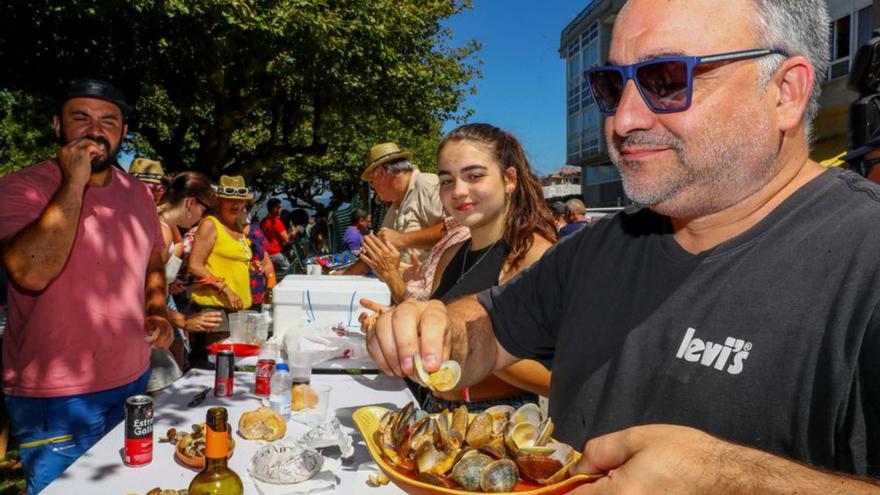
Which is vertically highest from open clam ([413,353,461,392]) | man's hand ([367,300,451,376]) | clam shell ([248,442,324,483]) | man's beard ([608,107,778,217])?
man's beard ([608,107,778,217])

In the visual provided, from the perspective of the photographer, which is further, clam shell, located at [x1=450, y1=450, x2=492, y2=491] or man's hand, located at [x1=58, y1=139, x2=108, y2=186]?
man's hand, located at [x1=58, y1=139, x2=108, y2=186]

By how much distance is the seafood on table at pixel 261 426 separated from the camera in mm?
2535

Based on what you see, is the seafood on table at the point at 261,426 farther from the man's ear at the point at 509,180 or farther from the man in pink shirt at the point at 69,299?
the man's ear at the point at 509,180

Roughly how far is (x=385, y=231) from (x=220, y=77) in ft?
32.9

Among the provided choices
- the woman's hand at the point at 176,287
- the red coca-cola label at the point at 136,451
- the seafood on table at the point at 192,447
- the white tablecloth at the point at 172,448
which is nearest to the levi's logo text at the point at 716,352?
the white tablecloth at the point at 172,448

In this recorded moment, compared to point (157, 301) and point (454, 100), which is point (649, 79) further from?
point (454, 100)

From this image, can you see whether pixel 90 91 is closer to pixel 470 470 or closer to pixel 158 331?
pixel 158 331

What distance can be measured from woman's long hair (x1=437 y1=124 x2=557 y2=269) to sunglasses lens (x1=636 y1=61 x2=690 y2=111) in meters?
1.50

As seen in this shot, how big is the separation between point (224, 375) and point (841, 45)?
21513 millimetres

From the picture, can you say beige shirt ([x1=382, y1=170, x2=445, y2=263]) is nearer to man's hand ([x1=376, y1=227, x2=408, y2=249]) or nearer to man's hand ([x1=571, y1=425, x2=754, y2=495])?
man's hand ([x1=376, y1=227, x2=408, y2=249])

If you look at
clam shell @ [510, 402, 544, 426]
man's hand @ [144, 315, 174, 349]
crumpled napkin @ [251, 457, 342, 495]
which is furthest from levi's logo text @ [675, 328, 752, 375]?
man's hand @ [144, 315, 174, 349]

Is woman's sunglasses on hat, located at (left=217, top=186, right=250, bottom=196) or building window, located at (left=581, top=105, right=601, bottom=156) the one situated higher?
building window, located at (left=581, top=105, right=601, bottom=156)

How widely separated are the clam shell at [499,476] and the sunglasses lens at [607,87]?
1.02 m

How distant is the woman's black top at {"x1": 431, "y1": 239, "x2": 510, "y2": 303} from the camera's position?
9.68ft
